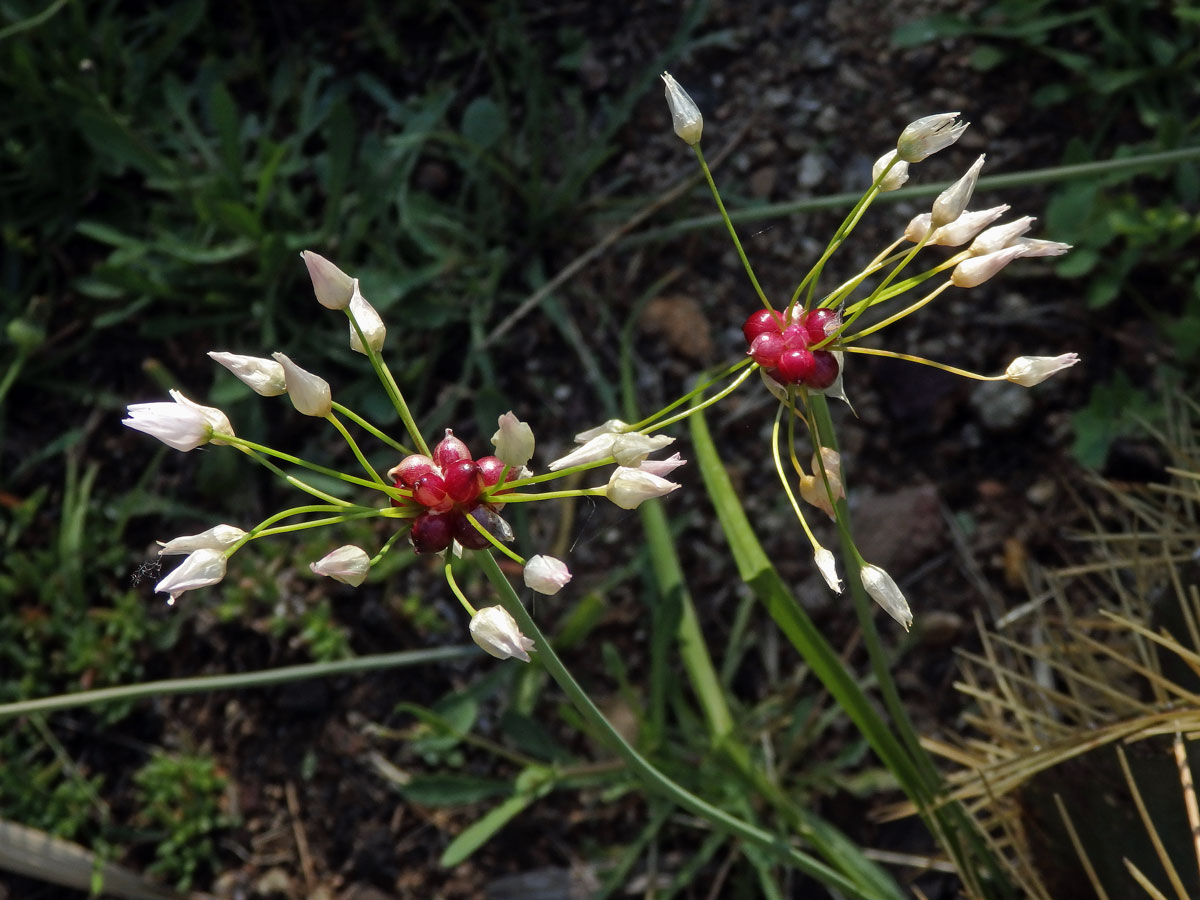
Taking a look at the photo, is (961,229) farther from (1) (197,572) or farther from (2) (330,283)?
(1) (197,572)

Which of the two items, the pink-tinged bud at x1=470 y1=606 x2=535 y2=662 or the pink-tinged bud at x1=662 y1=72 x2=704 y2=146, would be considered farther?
the pink-tinged bud at x1=662 y1=72 x2=704 y2=146

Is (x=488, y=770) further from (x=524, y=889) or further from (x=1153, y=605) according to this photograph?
(x=1153, y=605)

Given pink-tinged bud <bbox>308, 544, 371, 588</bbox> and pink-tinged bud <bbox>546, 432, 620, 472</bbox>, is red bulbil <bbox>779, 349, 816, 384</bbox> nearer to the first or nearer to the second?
pink-tinged bud <bbox>546, 432, 620, 472</bbox>

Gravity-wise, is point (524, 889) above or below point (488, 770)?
below

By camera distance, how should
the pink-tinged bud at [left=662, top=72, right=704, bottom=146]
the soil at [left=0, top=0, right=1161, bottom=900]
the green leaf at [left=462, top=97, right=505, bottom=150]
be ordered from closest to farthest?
the pink-tinged bud at [left=662, top=72, right=704, bottom=146] < the soil at [left=0, top=0, right=1161, bottom=900] < the green leaf at [left=462, top=97, right=505, bottom=150]

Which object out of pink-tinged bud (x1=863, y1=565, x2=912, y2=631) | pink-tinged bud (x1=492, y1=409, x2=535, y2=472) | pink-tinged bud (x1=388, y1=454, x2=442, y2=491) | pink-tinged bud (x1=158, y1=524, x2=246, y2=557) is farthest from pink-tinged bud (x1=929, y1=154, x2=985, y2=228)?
pink-tinged bud (x1=158, y1=524, x2=246, y2=557)

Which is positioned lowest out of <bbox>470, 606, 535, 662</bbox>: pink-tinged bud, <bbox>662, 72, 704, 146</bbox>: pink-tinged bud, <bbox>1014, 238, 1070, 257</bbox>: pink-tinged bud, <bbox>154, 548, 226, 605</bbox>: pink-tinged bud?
<bbox>470, 606, 535, 662</bbox>: pink-tinged bud

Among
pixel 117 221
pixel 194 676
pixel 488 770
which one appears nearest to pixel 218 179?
pixel 117 221
